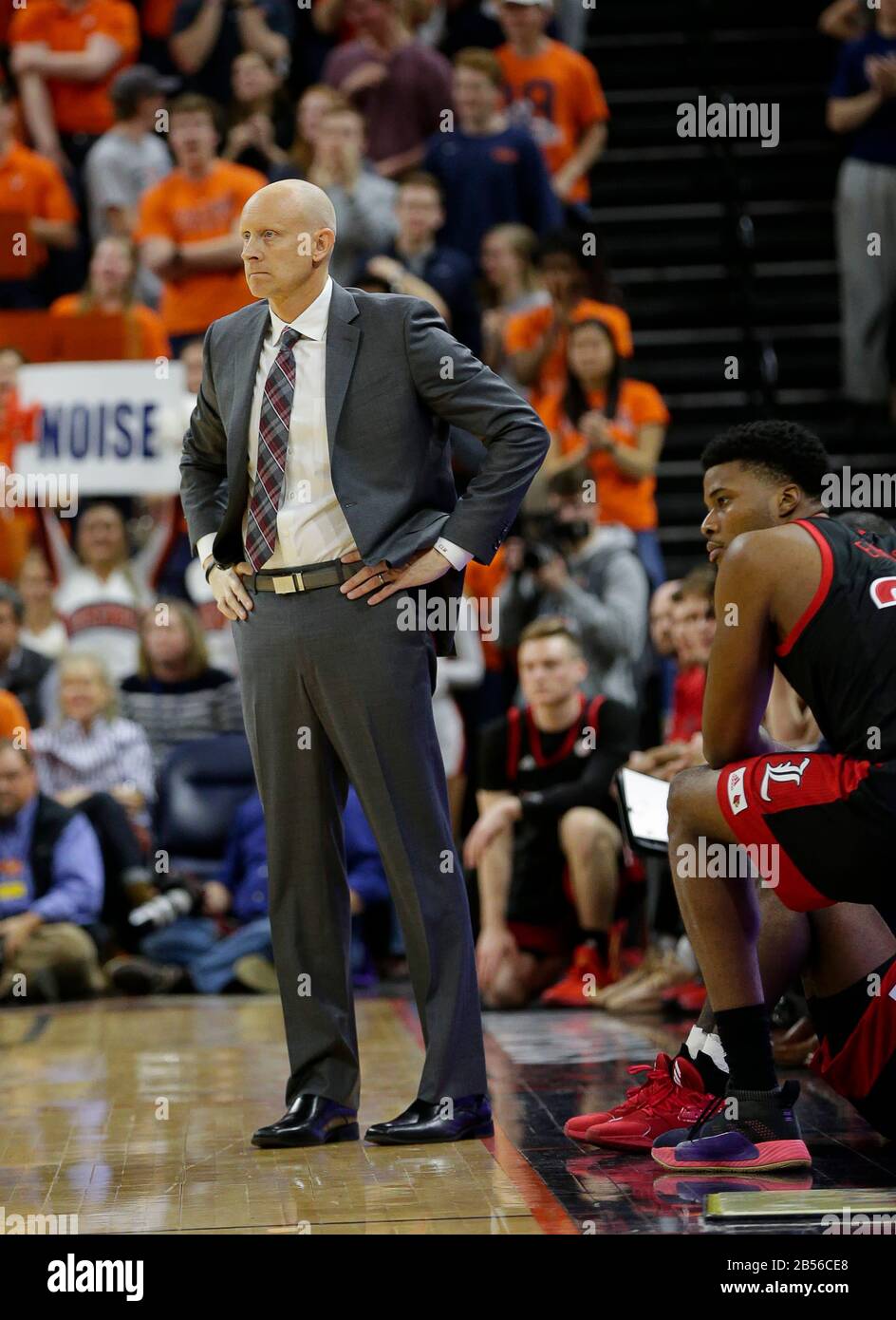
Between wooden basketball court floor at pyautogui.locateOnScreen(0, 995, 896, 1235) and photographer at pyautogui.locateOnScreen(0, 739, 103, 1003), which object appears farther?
photographer at pyautogui.locateOnScreen(0, 739, 103, 1003)

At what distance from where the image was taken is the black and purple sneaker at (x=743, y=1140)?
10.4 ft

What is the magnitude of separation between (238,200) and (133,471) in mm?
1504

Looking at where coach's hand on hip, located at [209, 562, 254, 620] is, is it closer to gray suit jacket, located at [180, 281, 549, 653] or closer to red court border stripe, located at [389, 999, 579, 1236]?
gray suit jacket, located at [180, 281, 549, 653]

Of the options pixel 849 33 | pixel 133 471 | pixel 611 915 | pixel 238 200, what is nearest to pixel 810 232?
pixel 849 33

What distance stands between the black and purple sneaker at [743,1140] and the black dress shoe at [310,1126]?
69cm

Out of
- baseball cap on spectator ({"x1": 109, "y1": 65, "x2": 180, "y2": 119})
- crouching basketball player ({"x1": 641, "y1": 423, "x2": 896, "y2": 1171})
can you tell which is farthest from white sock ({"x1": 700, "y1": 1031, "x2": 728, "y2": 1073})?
baseball cap on spectator ({"x1": 109, "y1": 65, "x2": 180, "y2": 119})


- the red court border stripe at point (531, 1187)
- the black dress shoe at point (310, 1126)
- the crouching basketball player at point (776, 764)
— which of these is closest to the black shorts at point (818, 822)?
the crouching basketball player at point (776, 764)

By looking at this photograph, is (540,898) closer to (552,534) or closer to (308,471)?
(552,534)

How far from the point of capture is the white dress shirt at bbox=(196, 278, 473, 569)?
11.9 ft

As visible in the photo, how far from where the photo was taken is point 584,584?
22.7 ft

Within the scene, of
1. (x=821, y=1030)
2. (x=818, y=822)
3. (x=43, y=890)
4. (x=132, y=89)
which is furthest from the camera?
(x=132, y=89)

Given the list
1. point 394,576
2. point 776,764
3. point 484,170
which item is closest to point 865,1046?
point 776,764

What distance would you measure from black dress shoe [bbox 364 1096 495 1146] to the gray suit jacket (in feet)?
3.05

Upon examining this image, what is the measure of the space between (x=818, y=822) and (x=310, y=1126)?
47.8 inches
